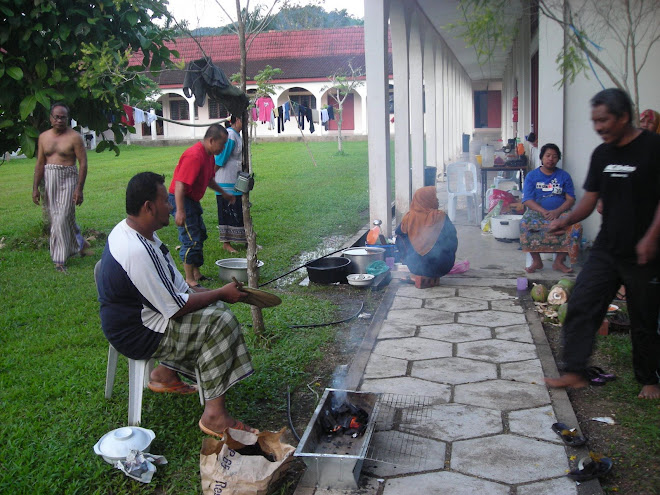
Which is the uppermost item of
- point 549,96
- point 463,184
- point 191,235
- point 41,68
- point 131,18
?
point 131,18

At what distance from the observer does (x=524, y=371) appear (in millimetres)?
4270

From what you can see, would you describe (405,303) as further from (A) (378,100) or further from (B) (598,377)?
(A) (378,100)

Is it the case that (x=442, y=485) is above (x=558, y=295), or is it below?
below

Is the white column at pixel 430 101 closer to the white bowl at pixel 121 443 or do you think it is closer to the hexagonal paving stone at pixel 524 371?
the hexagonal paving stone at pixel 524 371

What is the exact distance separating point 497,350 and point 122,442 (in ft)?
8.98

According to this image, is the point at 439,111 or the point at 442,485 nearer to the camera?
the point at 442,485

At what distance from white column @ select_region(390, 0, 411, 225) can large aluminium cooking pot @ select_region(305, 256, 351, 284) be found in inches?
126

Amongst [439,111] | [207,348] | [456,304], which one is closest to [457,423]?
[207,348]

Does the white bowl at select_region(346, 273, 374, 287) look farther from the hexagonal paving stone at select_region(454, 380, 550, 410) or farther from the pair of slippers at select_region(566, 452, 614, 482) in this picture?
the pair of slippers at select_region(566, 452, 614, 482)

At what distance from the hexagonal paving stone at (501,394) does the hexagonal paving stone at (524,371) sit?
0.08 m

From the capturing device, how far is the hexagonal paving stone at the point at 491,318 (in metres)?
5.27

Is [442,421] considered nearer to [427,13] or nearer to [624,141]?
[624,141]

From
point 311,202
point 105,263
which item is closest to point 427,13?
point 311,202

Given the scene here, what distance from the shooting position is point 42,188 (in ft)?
29.8
